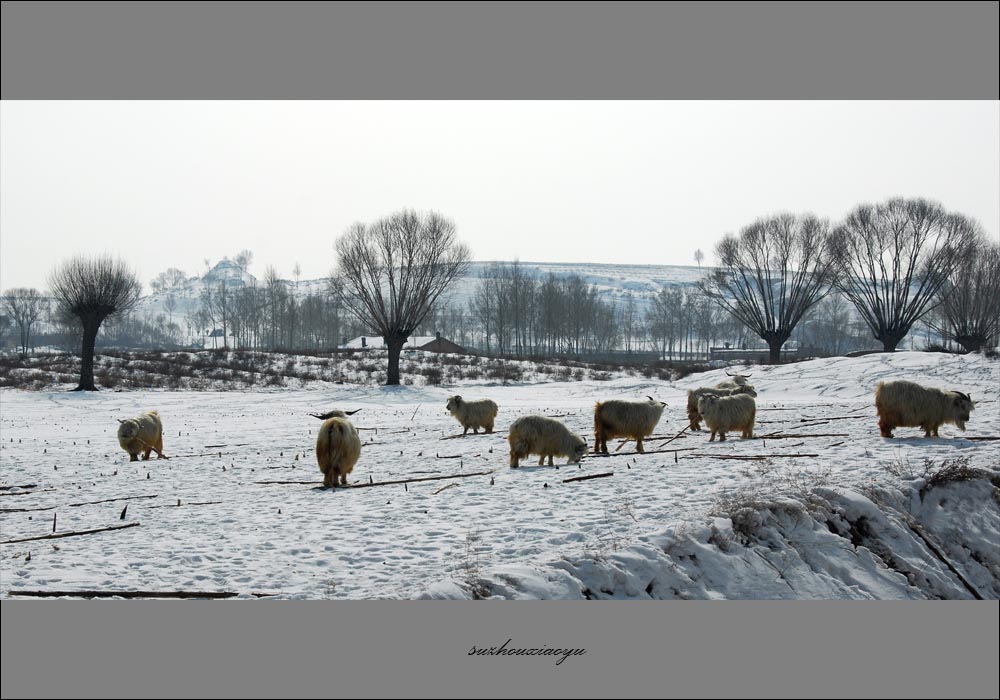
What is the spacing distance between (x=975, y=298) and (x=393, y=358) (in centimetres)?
4280

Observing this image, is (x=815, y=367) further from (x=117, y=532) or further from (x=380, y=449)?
(x=117, y=532)

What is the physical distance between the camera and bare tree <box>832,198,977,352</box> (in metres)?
49.6

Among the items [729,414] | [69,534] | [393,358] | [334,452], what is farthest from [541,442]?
[393,358]

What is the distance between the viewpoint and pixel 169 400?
35062mm

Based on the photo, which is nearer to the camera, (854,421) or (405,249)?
(854,421)

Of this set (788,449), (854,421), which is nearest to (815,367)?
(854,421)

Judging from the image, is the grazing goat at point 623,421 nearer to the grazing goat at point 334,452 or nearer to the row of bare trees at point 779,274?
the grazing goat at point 334,452

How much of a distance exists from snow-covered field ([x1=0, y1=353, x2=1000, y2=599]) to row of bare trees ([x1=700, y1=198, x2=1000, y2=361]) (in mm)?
37416

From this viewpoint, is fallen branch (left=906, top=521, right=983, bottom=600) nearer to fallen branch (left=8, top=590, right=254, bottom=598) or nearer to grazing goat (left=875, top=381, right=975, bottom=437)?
grazing goat (left=875, top=381, right=975, bottom=437)

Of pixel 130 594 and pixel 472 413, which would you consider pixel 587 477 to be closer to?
pixel 130 594

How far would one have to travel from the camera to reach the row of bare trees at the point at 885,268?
1960 inches

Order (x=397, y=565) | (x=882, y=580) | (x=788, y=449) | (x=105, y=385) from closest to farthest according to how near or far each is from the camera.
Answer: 1. (x=397, y=565)
2. (x=882, y=580)
3. (x=788, y=449)
4. (x=105, y=385)

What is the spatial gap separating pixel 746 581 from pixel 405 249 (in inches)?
1581

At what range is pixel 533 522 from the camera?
9.77 m
